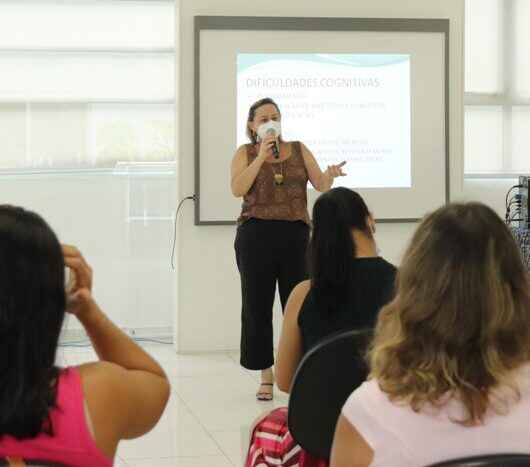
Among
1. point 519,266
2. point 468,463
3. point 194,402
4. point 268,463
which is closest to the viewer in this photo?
point 468,463

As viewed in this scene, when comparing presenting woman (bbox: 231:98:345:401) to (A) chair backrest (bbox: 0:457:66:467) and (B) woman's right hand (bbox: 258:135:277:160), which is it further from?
(A) chair backrest (bbox: 0:457:66:467)

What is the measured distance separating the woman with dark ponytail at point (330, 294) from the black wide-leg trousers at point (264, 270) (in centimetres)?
209

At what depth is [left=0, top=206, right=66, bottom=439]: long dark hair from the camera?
152 centimetres

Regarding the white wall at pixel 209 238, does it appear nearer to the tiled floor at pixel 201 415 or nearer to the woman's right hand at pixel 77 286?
the tiled floor at pixel 201 415

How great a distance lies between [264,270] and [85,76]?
2745mm

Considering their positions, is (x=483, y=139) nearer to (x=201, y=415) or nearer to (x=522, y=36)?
(x=522, y=36)

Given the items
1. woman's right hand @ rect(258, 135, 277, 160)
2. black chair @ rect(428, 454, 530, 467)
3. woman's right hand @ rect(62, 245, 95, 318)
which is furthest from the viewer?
woman's right hand @ rect(258, 135, 277, 160)

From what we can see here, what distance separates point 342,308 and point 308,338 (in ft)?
0.44

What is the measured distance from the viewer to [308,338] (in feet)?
9.26

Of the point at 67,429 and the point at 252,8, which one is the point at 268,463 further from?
the point at 252,8

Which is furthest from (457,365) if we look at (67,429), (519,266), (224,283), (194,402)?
(224,283)

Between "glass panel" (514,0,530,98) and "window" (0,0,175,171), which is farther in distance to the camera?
"glass panel" (514,0,530,98)

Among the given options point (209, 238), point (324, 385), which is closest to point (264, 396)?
point (209, 238)

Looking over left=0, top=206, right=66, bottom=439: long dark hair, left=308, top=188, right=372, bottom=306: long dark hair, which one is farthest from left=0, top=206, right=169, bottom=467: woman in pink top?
left=308, top=188, right=372, bottom=306: long dark hair
